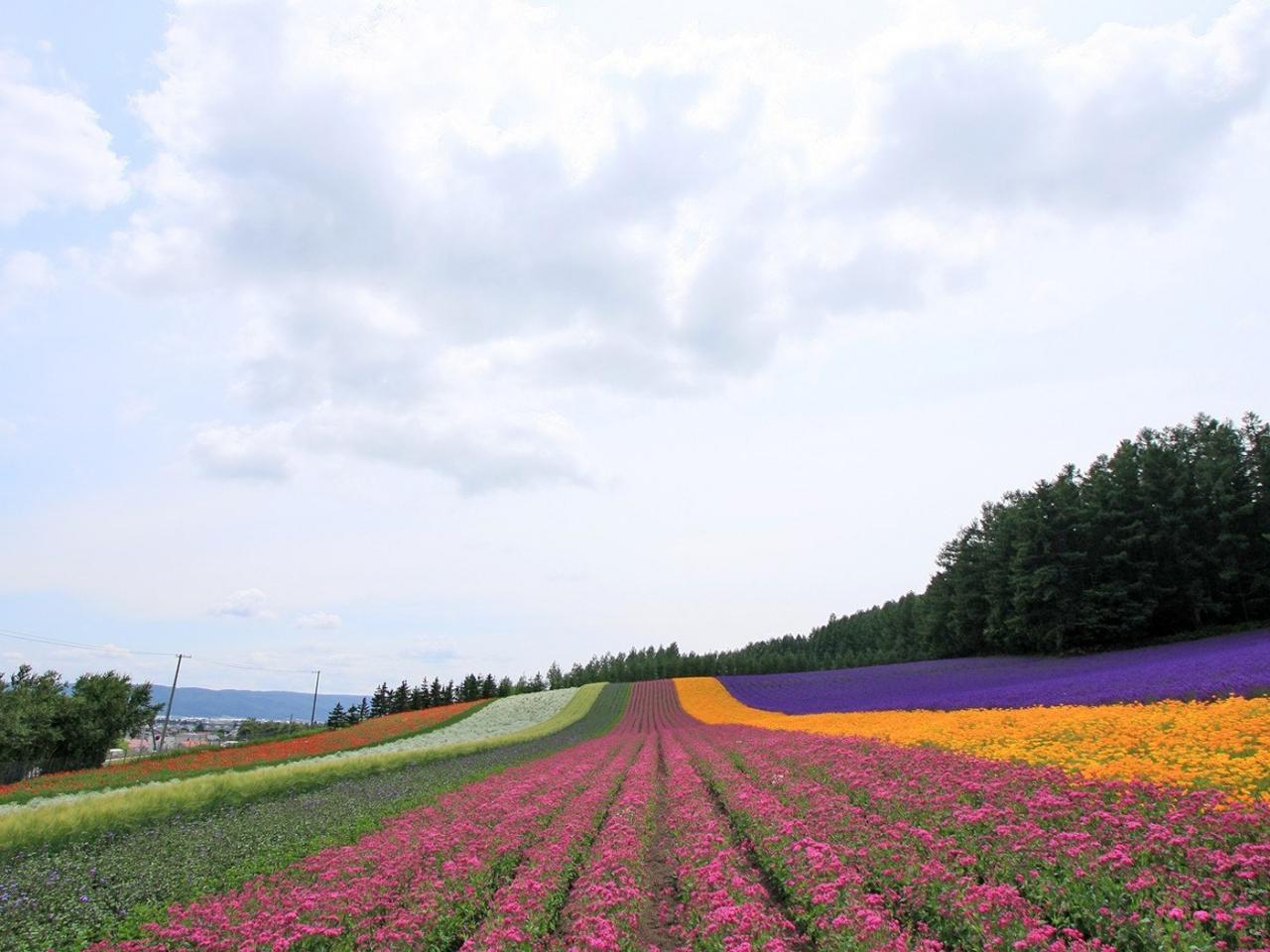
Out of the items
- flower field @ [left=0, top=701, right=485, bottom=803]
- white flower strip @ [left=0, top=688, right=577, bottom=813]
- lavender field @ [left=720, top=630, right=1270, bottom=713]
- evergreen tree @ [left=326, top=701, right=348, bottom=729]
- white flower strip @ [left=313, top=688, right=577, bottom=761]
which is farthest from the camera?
evergreen tree @ [left=326, top=701, right=348, bottom=729]

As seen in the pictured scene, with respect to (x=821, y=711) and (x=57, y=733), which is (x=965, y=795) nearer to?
(x=821, y=711)

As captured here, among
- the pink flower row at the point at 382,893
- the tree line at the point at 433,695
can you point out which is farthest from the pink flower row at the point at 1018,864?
the tree line at the point at 433,695

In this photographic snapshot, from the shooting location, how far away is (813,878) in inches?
304

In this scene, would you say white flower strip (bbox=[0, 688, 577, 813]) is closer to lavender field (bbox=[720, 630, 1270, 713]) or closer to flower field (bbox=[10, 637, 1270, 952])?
lavender field (bbox=[720, 630, 1270, 713])

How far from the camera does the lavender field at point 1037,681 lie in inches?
825

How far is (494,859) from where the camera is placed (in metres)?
9.73

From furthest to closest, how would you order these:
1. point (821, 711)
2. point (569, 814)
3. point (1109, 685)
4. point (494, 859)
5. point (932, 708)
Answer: point (821, 711) → point (932, 708) → point (1109, 685) → point (569, 814) → point (494, 859)

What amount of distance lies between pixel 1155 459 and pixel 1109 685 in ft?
110

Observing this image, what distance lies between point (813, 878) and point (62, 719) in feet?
214

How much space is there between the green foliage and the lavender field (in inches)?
1897

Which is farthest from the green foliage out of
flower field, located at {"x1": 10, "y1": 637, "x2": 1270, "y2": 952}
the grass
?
flower field, located at {"x1": 10, "y1": 637, "x2": 1270, "y2": 952}

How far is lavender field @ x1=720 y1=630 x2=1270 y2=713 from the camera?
68.7 ft

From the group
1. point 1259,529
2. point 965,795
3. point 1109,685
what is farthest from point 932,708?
point 1259,529

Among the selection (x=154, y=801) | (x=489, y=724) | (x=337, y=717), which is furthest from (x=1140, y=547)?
(x=337, y=717)
